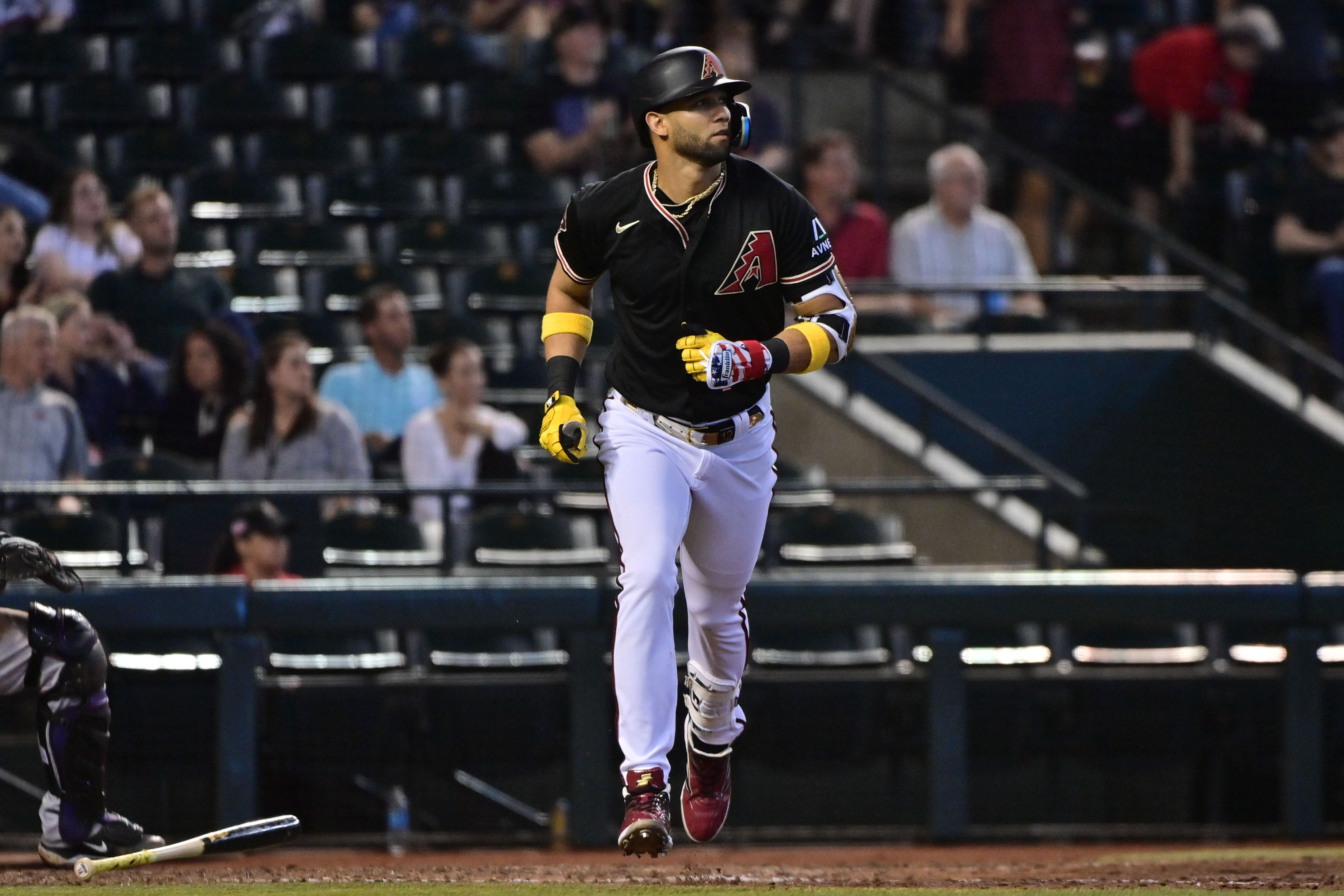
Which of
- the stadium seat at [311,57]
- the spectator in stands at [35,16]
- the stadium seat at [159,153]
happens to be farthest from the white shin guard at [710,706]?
the spectator in stands at [35,16]

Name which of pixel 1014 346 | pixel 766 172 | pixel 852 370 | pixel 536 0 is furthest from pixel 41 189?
pixel 766 172

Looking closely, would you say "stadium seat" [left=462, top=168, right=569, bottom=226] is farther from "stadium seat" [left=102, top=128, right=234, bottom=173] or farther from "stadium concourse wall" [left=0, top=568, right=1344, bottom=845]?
"stadium concourse wall" [left=0, top=568, right=1344, bottom=845]

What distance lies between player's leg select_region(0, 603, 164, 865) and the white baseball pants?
142cm

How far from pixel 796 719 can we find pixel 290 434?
7.70ft

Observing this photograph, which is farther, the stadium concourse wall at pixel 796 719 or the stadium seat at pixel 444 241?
the stadium seat at pixel 444 241

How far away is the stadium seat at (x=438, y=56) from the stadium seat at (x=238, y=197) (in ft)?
4.29

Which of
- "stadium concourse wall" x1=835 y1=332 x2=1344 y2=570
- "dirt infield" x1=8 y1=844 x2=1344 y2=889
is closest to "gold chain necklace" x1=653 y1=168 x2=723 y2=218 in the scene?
"dirt infield" x1=8 y1=844 x2=1344 y2=889

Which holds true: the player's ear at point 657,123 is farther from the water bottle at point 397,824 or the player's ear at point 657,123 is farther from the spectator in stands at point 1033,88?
the spectator in stands at point 1033,88

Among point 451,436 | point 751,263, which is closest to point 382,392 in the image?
point 451,436

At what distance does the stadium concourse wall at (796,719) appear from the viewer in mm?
6699

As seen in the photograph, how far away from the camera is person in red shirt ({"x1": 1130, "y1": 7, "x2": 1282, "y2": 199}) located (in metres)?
11.5

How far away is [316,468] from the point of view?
777 cm

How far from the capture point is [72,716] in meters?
5.19

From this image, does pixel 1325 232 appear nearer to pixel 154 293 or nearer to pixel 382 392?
pixel 382 392
